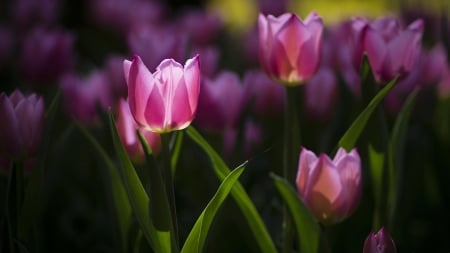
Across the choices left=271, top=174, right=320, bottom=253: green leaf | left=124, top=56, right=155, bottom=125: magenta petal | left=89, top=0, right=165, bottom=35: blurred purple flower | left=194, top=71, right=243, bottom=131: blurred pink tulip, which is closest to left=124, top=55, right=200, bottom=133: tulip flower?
left=124, top=56, right=155, bottom=125: magenta petal

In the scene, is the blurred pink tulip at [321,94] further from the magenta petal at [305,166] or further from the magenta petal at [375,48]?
the magenta petal at [305,166]

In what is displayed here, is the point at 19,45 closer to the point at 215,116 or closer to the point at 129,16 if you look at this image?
the point at 129,16

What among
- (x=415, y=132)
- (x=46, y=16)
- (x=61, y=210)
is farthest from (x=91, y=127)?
(x=46, y=16)

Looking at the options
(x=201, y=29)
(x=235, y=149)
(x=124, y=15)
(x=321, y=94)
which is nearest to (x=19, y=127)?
(x=235, y=149)

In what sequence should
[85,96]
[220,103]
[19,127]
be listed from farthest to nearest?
[85,96]
[220,103]
[19,127]

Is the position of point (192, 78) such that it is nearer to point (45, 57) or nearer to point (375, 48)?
point (375, 48)
